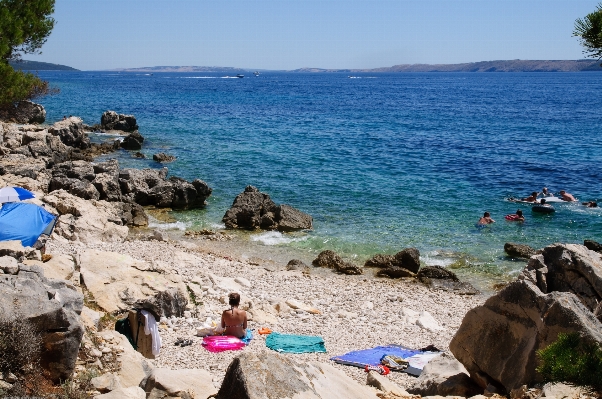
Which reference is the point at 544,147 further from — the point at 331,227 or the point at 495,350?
the point at 495,350

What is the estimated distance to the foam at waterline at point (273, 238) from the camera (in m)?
24.9

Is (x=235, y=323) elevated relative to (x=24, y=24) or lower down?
Result: lower down

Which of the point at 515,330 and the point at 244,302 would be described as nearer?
the point at 515,330

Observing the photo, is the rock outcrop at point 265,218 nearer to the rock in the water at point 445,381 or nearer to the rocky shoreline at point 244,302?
the rocky shoreline at point 244,302

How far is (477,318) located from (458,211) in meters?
20.2

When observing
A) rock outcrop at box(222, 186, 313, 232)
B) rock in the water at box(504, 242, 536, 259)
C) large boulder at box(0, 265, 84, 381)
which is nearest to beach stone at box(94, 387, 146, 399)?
large boulder at box(0, 265, 84, 381)

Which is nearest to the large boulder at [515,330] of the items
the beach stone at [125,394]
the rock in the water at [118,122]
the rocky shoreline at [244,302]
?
the rocky shoreline at [244,302]

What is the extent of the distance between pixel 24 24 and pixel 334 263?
82.2 feet

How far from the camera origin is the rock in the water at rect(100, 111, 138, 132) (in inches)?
2258

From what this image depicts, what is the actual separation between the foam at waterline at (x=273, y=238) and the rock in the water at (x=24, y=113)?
30.5 m

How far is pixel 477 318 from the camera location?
33.8 feet

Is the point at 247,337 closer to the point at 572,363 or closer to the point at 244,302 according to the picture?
the point at 244,302

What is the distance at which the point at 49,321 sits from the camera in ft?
28.5

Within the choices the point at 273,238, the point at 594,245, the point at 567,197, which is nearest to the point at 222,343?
the point at 273,238
